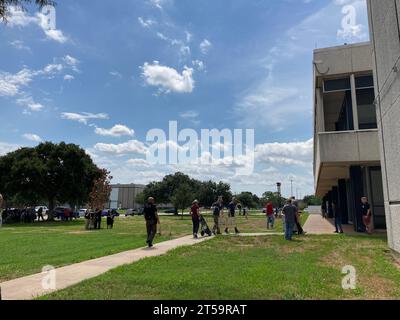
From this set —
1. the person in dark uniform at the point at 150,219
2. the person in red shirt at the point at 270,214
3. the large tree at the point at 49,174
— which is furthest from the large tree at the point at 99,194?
the person in dark uniform at the point at 150,219

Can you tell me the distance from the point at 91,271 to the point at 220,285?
3.32 metres

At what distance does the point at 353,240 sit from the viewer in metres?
15.0

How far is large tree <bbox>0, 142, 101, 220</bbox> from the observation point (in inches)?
1654

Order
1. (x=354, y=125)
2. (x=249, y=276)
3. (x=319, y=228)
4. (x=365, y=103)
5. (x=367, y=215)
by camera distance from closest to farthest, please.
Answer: (x=249, y=276), (x=367, y=215), (x=354, y=125), (x=365, y=103), (x=319, y=228)

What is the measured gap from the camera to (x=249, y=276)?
770 cm

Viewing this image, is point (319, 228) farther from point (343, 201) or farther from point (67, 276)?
point (67, 276)

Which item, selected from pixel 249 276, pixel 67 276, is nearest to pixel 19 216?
pixel 67 276

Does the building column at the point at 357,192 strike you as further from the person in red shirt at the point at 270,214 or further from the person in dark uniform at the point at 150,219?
the person in dark uniform at the point at 150,219

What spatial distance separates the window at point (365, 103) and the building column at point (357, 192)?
2.82 metres

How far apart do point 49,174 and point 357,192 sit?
34.8 m
